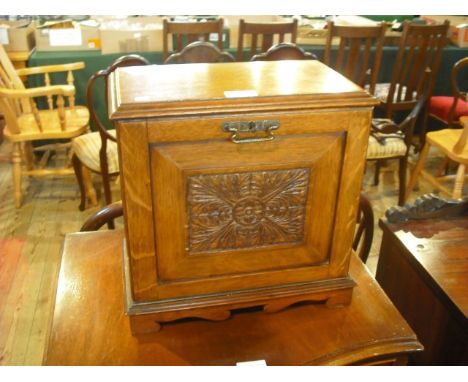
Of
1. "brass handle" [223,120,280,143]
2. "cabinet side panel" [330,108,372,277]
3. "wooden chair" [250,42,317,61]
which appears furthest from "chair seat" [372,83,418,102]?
"brass handle" [223,120,280,143]

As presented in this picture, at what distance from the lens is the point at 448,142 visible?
90.8 inches

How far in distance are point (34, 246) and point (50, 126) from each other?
612 mm

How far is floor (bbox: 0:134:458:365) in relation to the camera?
5.65ft

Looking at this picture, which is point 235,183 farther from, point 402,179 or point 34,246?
point 402,179

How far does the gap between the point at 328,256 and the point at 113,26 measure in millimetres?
2378

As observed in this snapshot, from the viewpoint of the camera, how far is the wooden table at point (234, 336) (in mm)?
839

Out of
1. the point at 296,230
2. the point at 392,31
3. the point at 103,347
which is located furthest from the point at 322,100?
the point at 392,31

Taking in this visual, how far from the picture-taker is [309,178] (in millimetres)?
777

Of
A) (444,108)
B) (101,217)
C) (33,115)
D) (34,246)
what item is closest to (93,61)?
(33,115)

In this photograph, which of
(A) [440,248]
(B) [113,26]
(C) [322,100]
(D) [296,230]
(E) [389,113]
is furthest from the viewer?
(B) [113,26]

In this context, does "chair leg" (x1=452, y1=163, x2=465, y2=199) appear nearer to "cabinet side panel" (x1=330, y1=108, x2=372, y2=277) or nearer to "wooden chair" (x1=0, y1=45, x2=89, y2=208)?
"cabinet side panel" (x1=330, y1=108, x2=372, y2=277)

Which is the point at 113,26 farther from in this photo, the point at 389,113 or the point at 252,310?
the point at 252,310

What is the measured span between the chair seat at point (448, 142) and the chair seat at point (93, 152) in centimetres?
147

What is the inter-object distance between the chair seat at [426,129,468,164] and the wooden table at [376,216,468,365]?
3.32 feet
